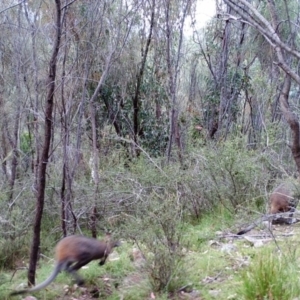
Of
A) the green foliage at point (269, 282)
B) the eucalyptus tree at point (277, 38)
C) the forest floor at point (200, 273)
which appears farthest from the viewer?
the forest floor at point (200, 273)

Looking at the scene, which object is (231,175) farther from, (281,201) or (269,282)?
(269,282)

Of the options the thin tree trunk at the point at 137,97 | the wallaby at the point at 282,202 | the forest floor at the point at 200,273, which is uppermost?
the thin tree trunk at the point at 137,97

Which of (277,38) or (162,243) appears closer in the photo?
(277,38)

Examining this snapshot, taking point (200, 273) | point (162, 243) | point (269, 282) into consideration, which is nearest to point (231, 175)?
point (200, 273)

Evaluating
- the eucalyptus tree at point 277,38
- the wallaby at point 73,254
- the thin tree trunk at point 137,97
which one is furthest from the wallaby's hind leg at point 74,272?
the thin tree trunk at point 137,97

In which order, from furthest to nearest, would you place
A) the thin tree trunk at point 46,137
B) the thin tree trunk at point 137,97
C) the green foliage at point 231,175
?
the thin tree trunk at point 137,97 < the green foliage at point 231,175 < the thin tree trunk at point 46,137

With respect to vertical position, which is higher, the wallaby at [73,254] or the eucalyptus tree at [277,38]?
the eucalyptus tree at [277,38]

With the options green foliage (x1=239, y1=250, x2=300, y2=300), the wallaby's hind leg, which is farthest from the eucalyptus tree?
the wallaby's hind leg

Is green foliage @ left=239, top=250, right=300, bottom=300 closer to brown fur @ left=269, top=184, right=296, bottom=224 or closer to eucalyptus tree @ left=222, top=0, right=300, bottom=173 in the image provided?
eucalyptus tree @ left=222, top=0, right=300, bottom=173

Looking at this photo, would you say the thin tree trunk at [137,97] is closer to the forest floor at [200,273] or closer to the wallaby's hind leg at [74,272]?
the forest floor at [200,273]

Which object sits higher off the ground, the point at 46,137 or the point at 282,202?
the point at 46,137

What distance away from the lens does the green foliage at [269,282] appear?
3494 mm

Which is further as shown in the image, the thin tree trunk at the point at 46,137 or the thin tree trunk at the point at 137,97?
the thin tree trunk at the point at 137,97

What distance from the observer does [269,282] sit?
11.6 feet
